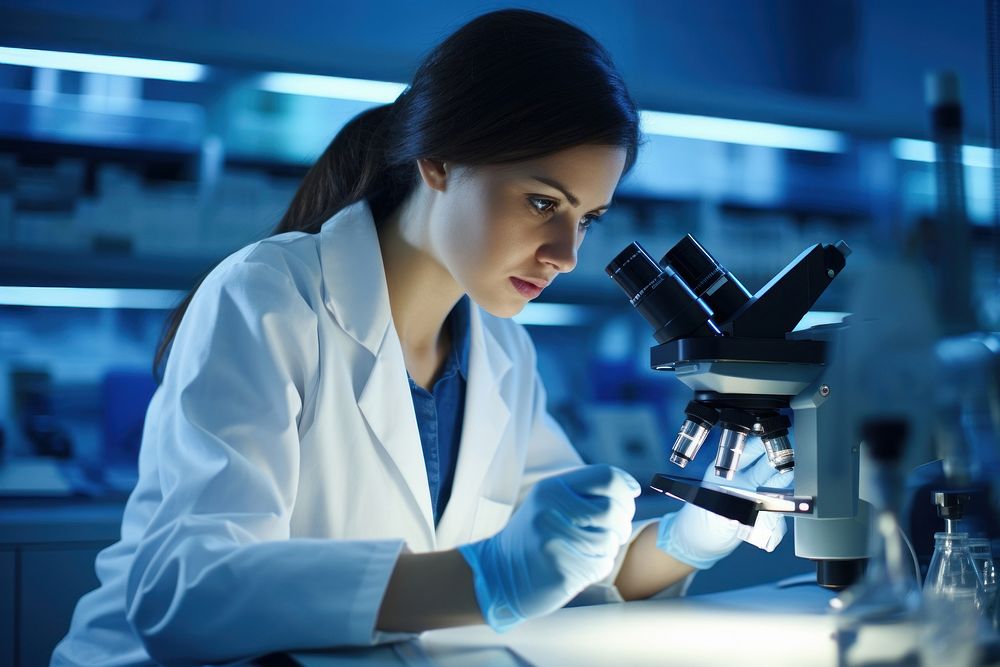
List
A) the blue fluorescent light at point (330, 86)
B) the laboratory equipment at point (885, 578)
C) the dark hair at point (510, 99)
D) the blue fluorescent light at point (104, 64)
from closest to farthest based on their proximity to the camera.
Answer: the laboratory equipment at point (885, 578)
the dark hair at point (510, 99)
the blue fluorescent light at point (104, 64)
the blue fluorescent light at point (330, 86)

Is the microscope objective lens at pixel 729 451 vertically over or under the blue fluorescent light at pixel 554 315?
under

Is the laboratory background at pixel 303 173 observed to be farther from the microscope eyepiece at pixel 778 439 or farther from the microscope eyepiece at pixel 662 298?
the microscope eyepiece at pixel 662 298

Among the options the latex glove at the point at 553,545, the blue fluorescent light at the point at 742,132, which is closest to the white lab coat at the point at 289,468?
the latex glove at the point at 553,545

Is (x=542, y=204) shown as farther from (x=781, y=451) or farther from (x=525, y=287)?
(x=781, y=451)

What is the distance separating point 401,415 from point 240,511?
0.39 m

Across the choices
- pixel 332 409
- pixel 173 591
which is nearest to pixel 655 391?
Answer: pixel 332 409

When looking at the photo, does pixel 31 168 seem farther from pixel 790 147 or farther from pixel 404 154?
pixel 790 147

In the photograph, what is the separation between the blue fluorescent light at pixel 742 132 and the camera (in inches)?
106

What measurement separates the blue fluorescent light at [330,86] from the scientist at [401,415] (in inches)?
29.9

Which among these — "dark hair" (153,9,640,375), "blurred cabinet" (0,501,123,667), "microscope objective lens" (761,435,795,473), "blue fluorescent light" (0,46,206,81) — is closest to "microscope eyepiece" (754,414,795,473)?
"microscope objective lens" (761,435,795,473)

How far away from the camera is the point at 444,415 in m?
1.62

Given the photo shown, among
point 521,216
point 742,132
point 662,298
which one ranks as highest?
point 742,132

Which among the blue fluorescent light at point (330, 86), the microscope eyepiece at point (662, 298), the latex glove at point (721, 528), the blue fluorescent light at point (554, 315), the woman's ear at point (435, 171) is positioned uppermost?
the blue fluorescent light at point (330, 86)

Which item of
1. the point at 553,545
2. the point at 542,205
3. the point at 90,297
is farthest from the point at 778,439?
the point at 90,297
